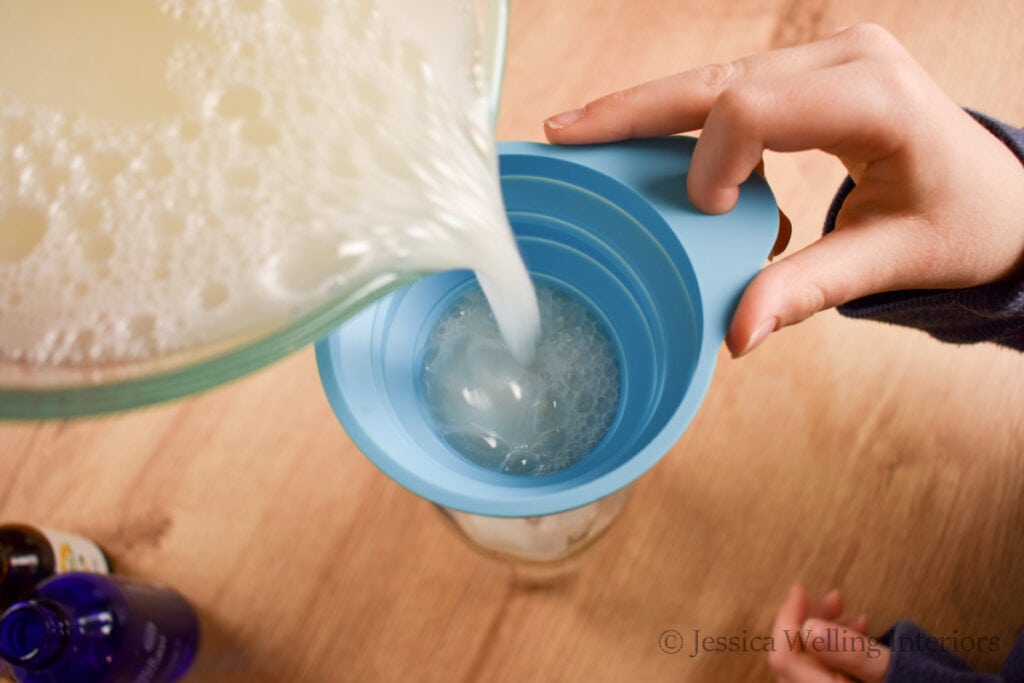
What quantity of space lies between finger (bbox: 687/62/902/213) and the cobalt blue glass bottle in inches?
17.5

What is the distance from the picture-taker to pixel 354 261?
1.06 feet

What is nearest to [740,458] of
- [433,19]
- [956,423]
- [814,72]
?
[956,423]

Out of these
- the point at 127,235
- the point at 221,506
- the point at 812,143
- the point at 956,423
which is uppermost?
the point at 127,235

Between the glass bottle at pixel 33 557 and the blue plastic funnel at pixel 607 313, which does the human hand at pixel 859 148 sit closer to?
the blue plastic funnel at pixel 607 313

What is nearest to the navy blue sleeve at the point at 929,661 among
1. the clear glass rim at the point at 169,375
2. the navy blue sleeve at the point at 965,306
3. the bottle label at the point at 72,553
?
the navy blue sleeve at the point at 965,306

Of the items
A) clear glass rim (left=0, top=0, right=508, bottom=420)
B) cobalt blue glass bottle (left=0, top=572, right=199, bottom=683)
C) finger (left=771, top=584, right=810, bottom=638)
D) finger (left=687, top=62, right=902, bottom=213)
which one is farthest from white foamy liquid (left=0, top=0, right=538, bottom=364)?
finger (left=771, top=584, right=810, bottom=638)

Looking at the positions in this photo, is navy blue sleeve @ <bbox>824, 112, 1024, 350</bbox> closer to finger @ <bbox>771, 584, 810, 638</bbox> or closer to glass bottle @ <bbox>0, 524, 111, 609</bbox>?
finger @ <bbox>771, 584, 810, 638</bbox>

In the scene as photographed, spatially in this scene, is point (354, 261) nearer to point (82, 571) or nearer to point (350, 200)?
point (350, 200)

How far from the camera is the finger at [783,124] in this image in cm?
39

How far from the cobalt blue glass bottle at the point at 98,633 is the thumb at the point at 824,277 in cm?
42

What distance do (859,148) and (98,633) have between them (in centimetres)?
55

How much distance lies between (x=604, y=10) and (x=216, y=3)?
1.27ft

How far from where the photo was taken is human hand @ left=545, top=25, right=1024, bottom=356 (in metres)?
0.40

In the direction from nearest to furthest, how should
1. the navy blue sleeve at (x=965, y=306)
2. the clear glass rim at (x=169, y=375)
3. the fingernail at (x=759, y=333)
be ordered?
the clear glass rim at (x=169, y=375) → the fingernail at (x=759, y=333) → the navy blue sleeve at (x=965, y=306)
